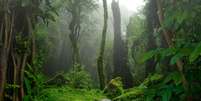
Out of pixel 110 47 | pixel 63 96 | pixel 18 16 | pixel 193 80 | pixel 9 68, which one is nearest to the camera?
pixel 193 80

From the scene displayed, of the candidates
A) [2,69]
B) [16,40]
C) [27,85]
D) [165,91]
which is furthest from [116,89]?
[165,91]

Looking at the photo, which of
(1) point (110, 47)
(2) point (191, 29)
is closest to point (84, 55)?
(1) point (110, 47)

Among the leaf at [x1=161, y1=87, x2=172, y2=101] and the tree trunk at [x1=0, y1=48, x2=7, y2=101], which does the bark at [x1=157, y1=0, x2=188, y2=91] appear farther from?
the tree trunk at [x1=0, y1=48, x2=7, y2=101]

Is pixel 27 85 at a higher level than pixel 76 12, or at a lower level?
lower

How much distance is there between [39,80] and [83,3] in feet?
84.0

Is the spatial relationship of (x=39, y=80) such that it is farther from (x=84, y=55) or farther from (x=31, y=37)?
(x=84, y=55)

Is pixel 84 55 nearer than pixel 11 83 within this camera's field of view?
No

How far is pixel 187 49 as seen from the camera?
2484mm

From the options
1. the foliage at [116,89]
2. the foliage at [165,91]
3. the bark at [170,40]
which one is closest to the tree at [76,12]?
the foliage at [116,89]

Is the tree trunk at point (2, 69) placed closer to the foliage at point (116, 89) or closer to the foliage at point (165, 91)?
the foliage at point (165, 91)

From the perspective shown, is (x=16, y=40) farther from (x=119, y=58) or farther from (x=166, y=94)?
(x=119, y=58)

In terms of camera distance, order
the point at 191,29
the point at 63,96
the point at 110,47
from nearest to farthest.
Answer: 1. the point at 191,29
2. the point at 63,96
3. the point at 110,47

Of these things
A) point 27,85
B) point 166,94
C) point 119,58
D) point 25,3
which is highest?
point 25,3

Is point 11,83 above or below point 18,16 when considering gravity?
below
